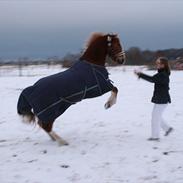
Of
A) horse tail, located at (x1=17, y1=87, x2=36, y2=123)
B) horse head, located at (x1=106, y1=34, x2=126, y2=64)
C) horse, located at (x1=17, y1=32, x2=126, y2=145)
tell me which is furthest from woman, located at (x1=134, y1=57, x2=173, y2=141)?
horse tail, located at (x1=17, y1=87, x2=36, y2=123)

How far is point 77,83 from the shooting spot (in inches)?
304

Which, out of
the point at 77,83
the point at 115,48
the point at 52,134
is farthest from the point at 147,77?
the point at 52,134

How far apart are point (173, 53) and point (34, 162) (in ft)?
126

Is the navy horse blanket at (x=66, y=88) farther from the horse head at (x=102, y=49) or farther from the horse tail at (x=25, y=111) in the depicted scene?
the horse tail at (x=25, y=111)

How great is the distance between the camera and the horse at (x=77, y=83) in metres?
7.77

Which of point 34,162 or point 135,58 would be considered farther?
point 135,58

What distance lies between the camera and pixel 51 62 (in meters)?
60.8

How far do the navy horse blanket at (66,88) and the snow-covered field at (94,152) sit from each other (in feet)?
1.99

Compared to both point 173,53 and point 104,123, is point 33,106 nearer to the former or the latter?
point 104,123

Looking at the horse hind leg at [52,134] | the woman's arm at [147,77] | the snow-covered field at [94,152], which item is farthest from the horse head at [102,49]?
the snow-covered field at [94,152]

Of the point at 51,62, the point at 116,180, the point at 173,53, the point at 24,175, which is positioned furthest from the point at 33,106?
the point at 51,62

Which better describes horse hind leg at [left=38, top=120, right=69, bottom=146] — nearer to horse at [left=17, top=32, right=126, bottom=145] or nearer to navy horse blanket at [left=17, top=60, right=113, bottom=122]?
horse at [left=17, top=32, right=126, bottom=145]

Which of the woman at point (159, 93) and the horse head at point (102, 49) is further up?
the horse head at point (102, 49)

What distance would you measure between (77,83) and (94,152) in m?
1.17
